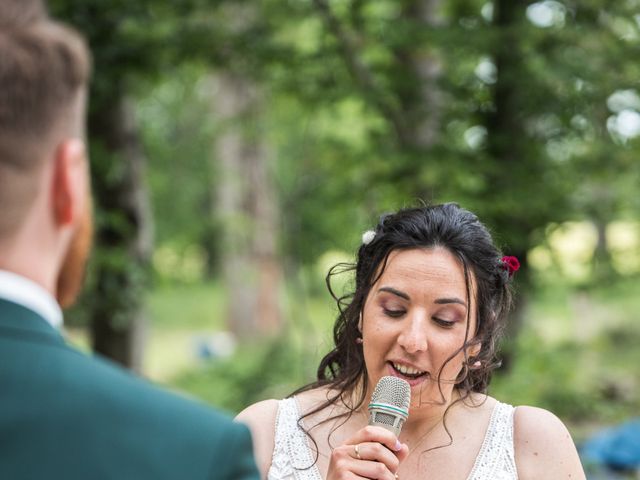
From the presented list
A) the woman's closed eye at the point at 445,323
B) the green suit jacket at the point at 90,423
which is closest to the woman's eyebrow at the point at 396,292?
the woman's closed eye at the point at 445,323

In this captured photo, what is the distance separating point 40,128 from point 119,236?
7536 millimetres

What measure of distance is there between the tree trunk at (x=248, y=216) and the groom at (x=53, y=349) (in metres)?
14.0

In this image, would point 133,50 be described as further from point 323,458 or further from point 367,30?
point 323,458

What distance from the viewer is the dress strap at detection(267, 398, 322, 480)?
272 centimetres

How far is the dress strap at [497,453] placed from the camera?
267 centimetres

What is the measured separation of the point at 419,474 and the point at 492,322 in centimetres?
50

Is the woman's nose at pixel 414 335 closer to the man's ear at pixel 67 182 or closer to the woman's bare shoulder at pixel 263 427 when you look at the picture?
the woman's bare shoulder at pixel 263 427

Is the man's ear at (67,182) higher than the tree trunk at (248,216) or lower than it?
lower

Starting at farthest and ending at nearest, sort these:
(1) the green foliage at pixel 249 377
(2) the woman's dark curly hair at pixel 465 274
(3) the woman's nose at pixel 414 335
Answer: (1) the green foliage at pixel 249 377, (2) the woman's dark curly hair at pixel 465 274, (3) the woman's nose at pixel 414 335

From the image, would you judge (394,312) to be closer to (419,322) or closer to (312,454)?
(419,322)

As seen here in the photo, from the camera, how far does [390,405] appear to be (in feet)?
7.35

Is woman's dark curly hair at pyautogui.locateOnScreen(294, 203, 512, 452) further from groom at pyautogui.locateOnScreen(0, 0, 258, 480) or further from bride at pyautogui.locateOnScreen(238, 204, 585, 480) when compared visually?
groom at pyautogui.locateOnScreen(0, 0, 258, 480)

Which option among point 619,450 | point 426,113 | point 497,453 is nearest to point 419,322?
point 497,453

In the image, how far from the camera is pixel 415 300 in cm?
263
